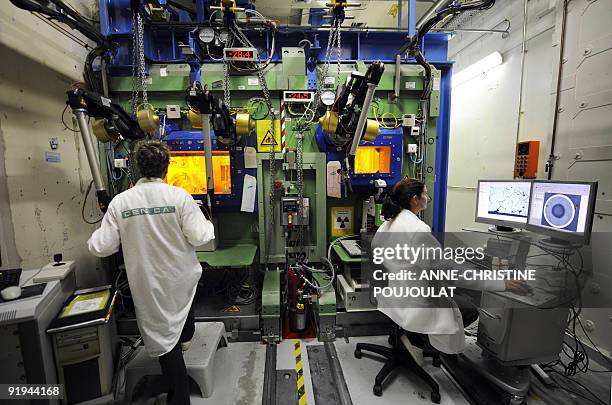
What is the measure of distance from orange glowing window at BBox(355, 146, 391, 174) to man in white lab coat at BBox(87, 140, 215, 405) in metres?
1.72

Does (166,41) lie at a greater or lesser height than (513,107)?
greater

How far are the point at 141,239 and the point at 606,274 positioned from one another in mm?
3377

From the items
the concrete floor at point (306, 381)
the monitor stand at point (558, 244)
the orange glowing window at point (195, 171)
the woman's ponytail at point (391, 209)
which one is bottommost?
the concrete floor at point (306, 381)

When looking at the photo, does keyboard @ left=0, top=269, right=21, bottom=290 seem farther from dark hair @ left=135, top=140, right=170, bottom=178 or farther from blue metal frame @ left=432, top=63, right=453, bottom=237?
blue metal frame @ left=432, top=63, right=453, bottom=237

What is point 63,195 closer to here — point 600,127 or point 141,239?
point 141,239

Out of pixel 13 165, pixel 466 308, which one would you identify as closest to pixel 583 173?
pixel 466 308

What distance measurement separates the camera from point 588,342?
7.26 ft

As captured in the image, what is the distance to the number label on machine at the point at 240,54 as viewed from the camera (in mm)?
2385

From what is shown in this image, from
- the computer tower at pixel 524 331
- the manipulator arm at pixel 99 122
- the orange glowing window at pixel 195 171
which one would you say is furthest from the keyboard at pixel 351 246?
the manipulator arm at pixel 99 122

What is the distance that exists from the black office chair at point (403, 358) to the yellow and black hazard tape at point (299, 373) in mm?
500

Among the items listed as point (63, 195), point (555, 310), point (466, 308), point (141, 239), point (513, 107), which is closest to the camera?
point (141, 239)

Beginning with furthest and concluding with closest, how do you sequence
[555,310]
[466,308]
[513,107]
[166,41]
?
[513,107] < [166,41] < [466,308] < [555,310]

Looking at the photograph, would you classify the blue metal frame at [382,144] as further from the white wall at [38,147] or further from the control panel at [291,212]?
the white wall at [38,147]

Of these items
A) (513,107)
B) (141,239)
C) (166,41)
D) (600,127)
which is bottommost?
(141,239)
